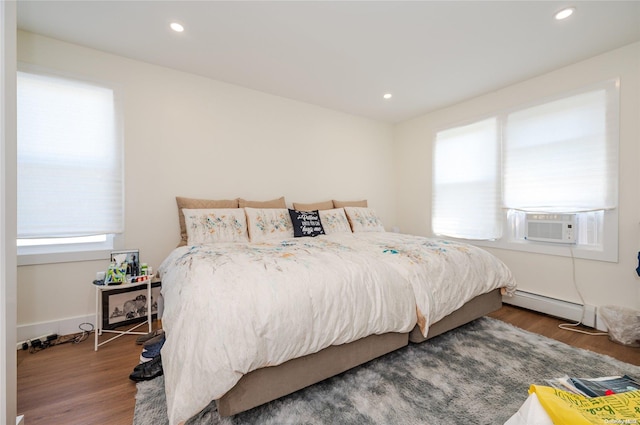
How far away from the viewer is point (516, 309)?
9.35 feet

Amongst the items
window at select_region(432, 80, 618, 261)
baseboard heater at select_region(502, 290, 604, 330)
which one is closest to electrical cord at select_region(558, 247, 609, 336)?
baseboard heater at select_region(502, 290, 604, 330)

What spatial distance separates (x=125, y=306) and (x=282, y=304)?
79.2 inches

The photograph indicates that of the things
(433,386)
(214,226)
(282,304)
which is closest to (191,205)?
(214,226)

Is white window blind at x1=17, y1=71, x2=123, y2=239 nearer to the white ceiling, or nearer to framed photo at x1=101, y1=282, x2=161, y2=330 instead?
the white ceiling

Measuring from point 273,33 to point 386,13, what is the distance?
2.98 feet

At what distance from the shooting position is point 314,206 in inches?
135

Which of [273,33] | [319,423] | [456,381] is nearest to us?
[319,423]

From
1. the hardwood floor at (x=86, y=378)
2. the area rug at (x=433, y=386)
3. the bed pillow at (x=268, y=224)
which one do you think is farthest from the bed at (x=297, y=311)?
the bed pillow at (x=268, y=224)

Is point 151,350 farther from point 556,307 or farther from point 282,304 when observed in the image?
point 556,307

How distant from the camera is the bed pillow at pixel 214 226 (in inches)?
96.9

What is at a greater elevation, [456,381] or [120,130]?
[120,130]

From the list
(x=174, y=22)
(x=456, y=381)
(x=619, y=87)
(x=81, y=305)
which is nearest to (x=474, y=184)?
(x=619, y=87)

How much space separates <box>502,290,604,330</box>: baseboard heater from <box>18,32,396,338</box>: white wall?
8.18 ft

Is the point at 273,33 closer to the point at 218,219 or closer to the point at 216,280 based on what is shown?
the point at 218,219
